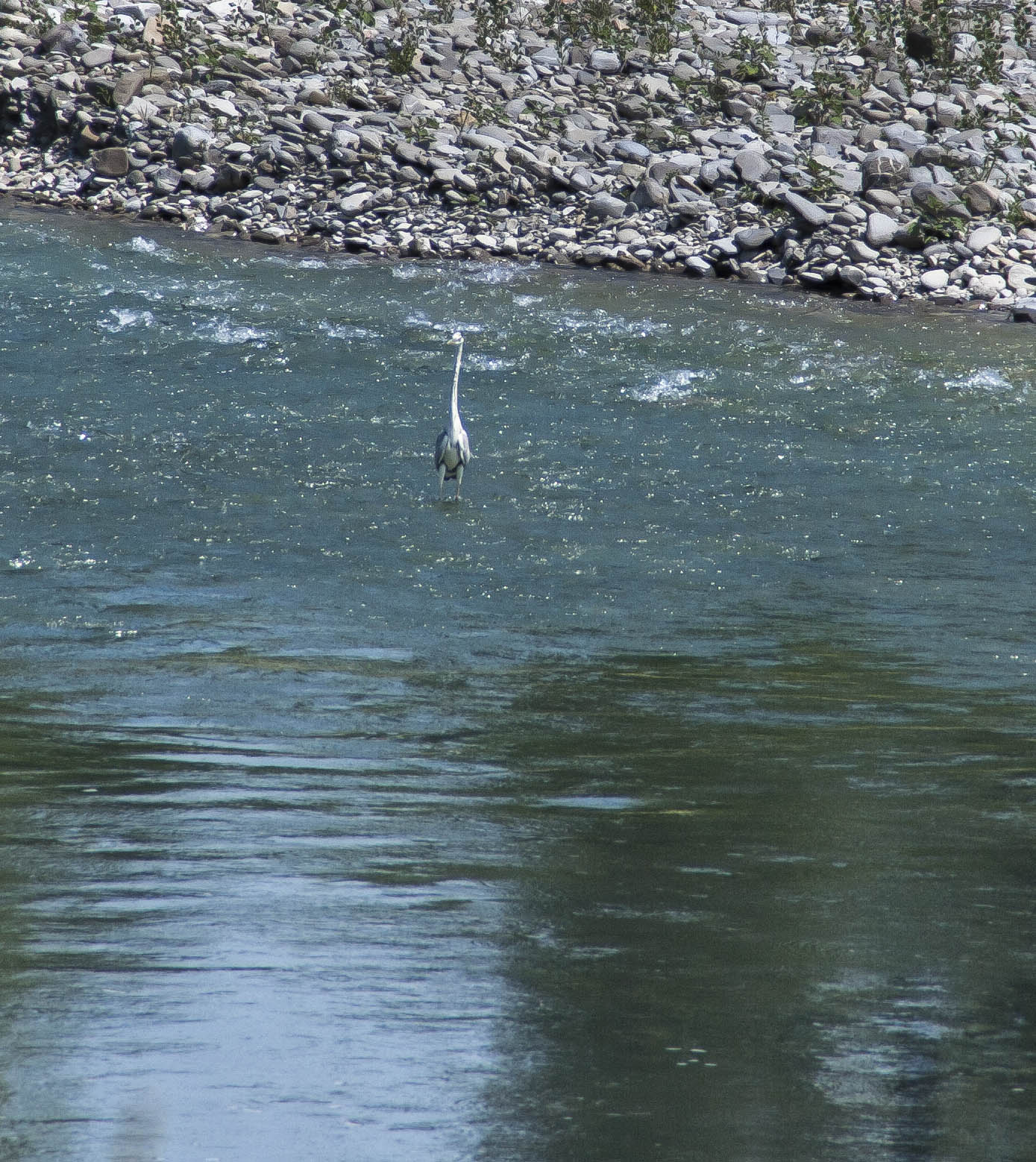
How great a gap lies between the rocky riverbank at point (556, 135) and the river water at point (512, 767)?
4120 millimetres

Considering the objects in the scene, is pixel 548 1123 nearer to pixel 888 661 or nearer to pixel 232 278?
pixel 888 661

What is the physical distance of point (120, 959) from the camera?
3.64 meters

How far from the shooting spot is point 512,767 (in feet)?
16.8

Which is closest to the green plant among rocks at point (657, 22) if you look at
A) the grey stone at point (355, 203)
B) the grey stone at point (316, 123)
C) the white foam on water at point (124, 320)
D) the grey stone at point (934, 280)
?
the grey stone at point (316, 123)

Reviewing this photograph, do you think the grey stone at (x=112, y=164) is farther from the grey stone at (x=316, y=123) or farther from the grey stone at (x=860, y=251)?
the grey stone at (x=860, y=251)

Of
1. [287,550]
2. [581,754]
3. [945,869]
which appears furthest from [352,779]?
[287,550]

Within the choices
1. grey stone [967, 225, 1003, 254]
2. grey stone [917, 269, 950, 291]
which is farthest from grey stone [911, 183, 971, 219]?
grey stone [917, 269, 950, 291]

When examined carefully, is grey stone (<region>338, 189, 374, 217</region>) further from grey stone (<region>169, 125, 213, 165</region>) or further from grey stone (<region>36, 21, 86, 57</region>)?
grey stone (<region>36, 21, 86, 57</region>)

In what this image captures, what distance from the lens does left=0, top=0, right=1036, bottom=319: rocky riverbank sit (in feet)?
51.0

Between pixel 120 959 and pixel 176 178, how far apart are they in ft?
49.1

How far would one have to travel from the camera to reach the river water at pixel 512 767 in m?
3.23

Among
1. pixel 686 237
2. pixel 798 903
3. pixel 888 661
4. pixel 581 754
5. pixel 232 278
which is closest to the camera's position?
pixel 798 903

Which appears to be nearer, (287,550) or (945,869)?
(945,869)

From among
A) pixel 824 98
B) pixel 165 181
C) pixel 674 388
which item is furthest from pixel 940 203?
pixel 165 181
